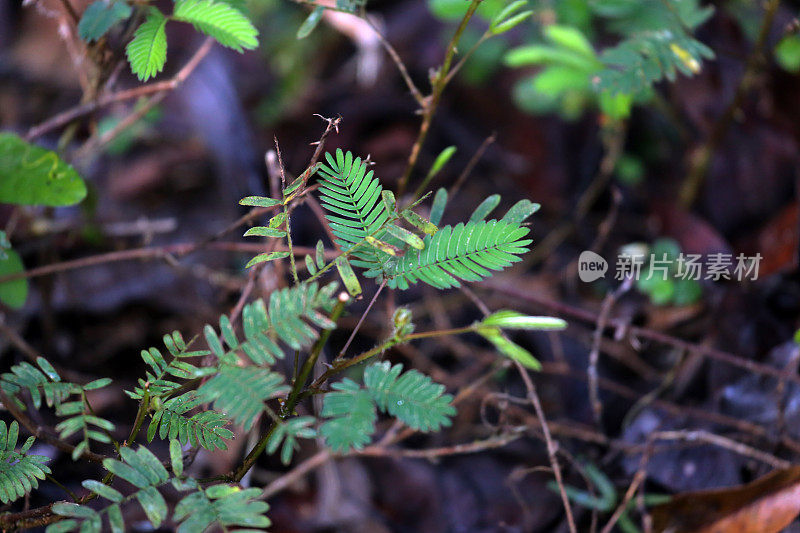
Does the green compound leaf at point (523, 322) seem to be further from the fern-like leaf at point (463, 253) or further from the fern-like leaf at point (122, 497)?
the fern-like leaf at point (122, 497)

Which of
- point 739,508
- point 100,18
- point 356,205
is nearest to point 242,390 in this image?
point 356,205

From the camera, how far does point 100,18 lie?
116 cm

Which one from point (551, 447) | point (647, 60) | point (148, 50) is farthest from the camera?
point (647, 60)

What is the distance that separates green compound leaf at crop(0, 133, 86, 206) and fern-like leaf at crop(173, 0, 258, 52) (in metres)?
0.43

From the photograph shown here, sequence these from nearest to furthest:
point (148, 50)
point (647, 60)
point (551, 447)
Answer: point (148, 50), point (551, 447), point (647, 60)

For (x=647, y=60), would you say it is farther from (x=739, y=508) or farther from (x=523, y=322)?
(x=739, y=508)

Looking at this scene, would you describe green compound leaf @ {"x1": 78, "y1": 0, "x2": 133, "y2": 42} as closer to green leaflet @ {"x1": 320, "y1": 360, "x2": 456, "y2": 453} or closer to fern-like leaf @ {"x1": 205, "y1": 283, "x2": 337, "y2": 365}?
fern-like leaf @ {"x1": 205, "y1": 283, "x2": 337, "y2": 365}

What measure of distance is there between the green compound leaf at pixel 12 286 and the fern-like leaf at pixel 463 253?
864 mm

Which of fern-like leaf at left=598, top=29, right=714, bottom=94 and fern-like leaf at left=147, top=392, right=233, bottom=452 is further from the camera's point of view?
fern-like leaf at left=598, top=29, right=714, bottom=94

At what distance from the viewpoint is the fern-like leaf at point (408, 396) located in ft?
2.74

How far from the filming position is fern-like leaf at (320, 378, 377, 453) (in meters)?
0.77

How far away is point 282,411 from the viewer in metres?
0.90

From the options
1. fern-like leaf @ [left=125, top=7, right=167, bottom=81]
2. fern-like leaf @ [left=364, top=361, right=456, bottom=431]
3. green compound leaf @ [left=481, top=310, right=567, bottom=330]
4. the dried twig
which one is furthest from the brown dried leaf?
fern-like leaf @ [left=125, top=7, right=167, bottom=81]

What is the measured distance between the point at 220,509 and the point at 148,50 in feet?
2.64
